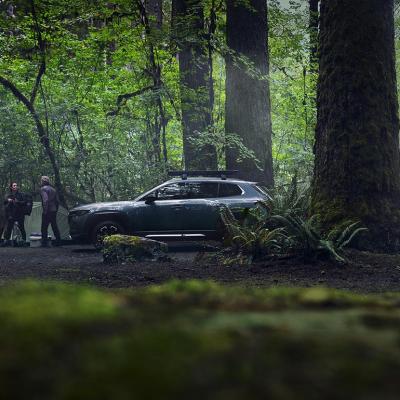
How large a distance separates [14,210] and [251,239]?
12.8 metres

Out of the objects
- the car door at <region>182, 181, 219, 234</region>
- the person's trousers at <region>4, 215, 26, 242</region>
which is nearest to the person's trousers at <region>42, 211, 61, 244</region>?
the person's trousers at <region>4, 215, 26, 242</region>

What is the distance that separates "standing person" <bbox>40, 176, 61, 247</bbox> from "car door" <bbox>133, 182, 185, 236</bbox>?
3479 millimetres

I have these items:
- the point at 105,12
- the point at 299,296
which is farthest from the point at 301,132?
the point at 299,296

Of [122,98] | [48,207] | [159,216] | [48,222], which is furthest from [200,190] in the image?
[122,98]

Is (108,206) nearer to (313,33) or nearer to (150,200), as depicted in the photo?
(150,200)

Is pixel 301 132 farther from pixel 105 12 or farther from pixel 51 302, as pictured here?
pixel 51 302

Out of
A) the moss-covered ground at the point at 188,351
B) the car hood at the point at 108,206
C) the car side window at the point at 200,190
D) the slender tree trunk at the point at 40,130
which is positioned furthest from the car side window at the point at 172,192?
the moss-covered ground at the point at 188,351

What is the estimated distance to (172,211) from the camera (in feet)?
62.3

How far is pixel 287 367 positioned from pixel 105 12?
70.5ft

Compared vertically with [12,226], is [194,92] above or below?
above

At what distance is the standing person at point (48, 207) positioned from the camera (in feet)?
69.2

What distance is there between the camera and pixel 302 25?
24.7 meters

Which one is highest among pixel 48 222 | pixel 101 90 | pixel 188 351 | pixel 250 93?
pixel 101 90

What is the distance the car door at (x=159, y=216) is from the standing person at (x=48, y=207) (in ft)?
11.4
